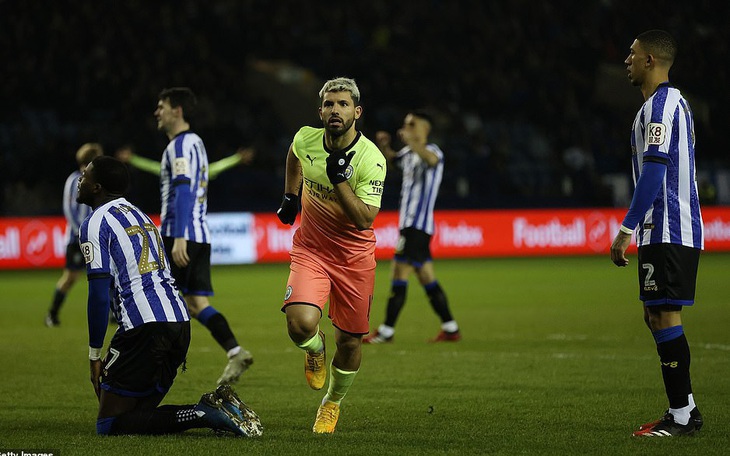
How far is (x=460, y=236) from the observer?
79.0 feet

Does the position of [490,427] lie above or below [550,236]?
above

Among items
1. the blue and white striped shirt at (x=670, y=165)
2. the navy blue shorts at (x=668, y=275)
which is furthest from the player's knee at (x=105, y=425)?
the blue and white striped shirt at (x=670, y=165)

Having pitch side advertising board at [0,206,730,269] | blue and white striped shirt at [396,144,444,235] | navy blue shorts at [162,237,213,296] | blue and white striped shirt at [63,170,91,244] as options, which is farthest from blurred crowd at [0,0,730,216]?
navy blue shorts at [162,237,213,296]

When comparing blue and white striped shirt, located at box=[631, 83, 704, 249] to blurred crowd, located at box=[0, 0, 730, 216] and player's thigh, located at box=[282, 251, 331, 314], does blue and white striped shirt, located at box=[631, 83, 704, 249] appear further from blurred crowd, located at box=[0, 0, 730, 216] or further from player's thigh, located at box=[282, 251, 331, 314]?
blurred crowd, located at box=[0, 0, 730, 216]

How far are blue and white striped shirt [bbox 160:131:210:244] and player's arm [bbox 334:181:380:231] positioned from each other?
9.44 feet

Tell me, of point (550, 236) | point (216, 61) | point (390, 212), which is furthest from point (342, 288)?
point (216, 61)

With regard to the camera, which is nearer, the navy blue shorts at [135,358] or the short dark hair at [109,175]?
the navy blue shorts at [135,358]

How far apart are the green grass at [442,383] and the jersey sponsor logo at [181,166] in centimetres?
172

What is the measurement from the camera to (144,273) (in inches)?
227

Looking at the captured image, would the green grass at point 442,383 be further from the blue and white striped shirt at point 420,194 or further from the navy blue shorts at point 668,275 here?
the blue and white striped shirt at point 420,194

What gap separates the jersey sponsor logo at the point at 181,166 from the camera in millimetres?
8445

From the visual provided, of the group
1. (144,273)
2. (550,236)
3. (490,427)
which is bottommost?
(550,236)

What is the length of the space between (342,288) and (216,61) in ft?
69.5

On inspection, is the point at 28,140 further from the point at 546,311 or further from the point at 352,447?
the point at 352,447
